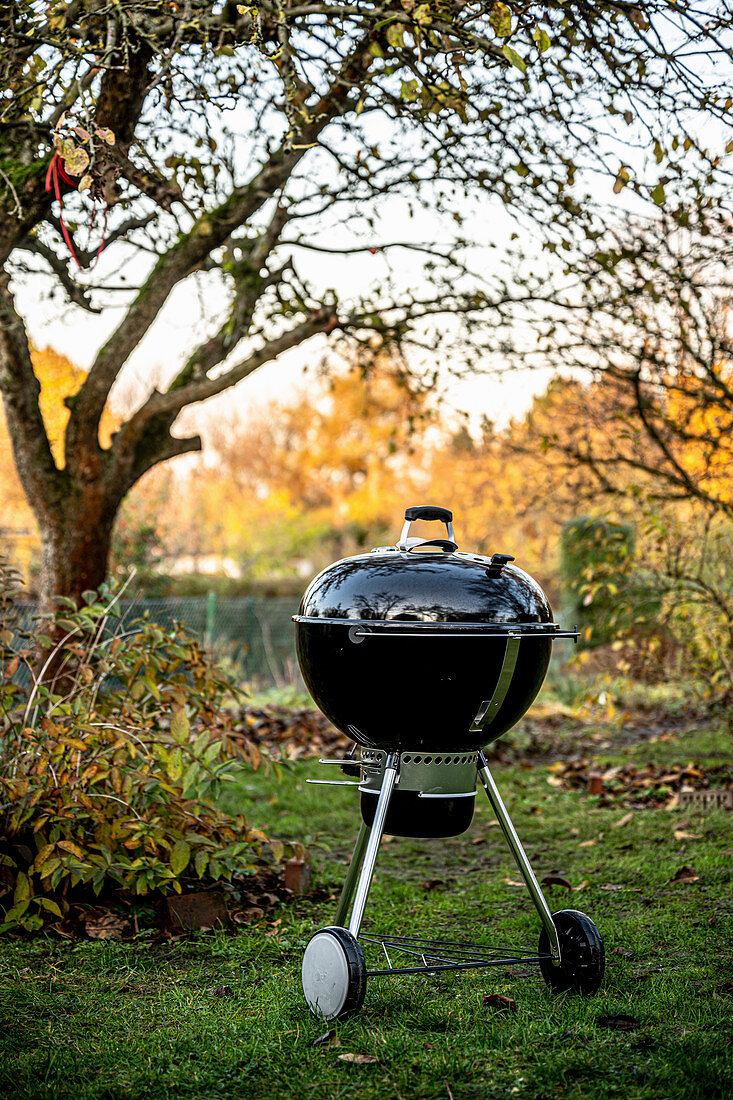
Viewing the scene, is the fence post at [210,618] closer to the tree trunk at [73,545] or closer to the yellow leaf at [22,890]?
the tree trunk at [73,545]

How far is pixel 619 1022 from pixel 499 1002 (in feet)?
1.31

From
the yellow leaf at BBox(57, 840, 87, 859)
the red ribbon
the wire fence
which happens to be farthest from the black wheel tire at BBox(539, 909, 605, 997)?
the wire fence

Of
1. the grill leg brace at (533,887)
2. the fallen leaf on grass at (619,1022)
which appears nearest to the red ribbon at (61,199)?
the grill leg brace at (533,887)

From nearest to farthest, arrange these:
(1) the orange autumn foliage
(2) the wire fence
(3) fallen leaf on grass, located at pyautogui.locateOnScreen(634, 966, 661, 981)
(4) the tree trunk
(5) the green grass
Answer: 1. (5) the green grass
2. (3) fallen leaf on grass, located at pyautogui.locateOnScreen(634, 966, 661, 981)
3. (4) the tree trunk
4. (2) the wire fence
5. (1) the orange autumn foliage

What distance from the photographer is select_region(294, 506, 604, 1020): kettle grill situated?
10.5 feet

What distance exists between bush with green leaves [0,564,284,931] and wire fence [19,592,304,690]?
23.1 ft

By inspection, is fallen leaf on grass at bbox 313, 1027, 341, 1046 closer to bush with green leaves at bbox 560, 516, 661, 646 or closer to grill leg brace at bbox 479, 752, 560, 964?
grill leg brace at bbox 479, 752, 560, 964

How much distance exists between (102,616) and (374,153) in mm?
3285

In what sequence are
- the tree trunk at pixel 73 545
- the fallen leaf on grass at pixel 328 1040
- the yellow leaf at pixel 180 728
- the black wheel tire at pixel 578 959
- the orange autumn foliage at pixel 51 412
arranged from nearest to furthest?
the fallen leaf on grass at pixel 328 1040, the black wheel tire at pixel 578 959, the yellow leaf at pixel 180 728, the tree trunk at pixel 73 545, the orange autumn foliage at pixel 51 412

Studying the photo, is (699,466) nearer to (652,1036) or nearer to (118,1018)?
(652,1036)

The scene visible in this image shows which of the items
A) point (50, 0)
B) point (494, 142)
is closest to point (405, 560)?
point (50, 0)

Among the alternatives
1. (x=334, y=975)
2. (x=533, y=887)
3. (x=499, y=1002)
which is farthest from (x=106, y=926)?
(x=533, y=887)

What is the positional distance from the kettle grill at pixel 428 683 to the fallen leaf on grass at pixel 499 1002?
4.7 inches

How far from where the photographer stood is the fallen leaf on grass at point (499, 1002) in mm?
3154
